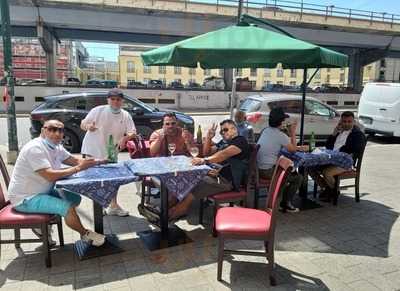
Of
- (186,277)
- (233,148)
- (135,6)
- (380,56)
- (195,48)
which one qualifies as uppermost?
(135,6)

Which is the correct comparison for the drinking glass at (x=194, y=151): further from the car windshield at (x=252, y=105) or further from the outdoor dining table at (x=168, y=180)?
the car windshield at (x=252, y=105)

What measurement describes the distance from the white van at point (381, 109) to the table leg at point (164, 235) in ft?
31.0

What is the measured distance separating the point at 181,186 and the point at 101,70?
72746 mm

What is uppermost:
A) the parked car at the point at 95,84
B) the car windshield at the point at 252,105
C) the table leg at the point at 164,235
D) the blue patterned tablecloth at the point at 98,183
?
the parked car at the point at 95,84

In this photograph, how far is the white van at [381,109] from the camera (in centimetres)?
1149

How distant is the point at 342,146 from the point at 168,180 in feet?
Answer: 10.2

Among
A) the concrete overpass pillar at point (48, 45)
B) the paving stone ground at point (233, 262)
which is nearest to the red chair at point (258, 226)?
the paving stone ground at point (233, 262)

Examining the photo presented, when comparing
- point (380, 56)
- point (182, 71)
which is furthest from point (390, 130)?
point (182, 71)

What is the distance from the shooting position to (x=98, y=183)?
3.57 meters

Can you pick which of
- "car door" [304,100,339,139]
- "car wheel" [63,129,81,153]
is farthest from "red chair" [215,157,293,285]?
"car door" [304,100,339,139]

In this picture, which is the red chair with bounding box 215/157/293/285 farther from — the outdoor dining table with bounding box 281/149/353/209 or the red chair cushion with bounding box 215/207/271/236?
the outdoor dining table with bounding box 281/149/353/209

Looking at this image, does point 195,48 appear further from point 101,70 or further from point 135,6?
point 101,70

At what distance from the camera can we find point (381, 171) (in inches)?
317

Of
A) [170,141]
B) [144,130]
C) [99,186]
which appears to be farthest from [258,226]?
[144,130]
